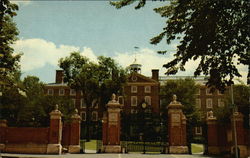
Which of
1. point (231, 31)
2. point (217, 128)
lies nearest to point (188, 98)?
point (217, 128)

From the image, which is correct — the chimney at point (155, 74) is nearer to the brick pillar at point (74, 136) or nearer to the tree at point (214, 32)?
the brick pillar at point (74, 136)

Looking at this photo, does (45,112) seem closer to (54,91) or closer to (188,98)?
(54,91)

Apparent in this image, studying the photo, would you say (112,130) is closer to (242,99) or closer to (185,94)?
(242,99)

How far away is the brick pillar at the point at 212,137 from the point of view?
19.1 metres

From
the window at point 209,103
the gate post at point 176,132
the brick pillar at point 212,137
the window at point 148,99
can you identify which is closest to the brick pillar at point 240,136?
the brick pillar at point 212,137

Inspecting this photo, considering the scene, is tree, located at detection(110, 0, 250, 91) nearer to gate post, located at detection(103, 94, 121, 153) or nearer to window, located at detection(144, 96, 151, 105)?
gate post, located at detection(103, 94, 121, 153)

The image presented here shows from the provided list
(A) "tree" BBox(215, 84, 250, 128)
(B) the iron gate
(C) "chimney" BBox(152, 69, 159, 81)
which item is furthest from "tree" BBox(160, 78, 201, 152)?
(B) the iron gate

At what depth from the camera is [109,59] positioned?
44531 millimetres

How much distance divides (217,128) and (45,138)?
12.2 meters

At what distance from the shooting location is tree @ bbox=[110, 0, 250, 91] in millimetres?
6723

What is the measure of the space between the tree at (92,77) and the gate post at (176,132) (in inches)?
907

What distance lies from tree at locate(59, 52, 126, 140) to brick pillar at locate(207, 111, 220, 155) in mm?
24180

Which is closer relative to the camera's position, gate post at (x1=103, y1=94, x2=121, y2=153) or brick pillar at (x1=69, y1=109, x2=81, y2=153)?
gate post at (x1=103, y1=94, x2=121, y2=153)

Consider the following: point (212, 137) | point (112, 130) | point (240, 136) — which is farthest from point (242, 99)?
point (112, 130)
